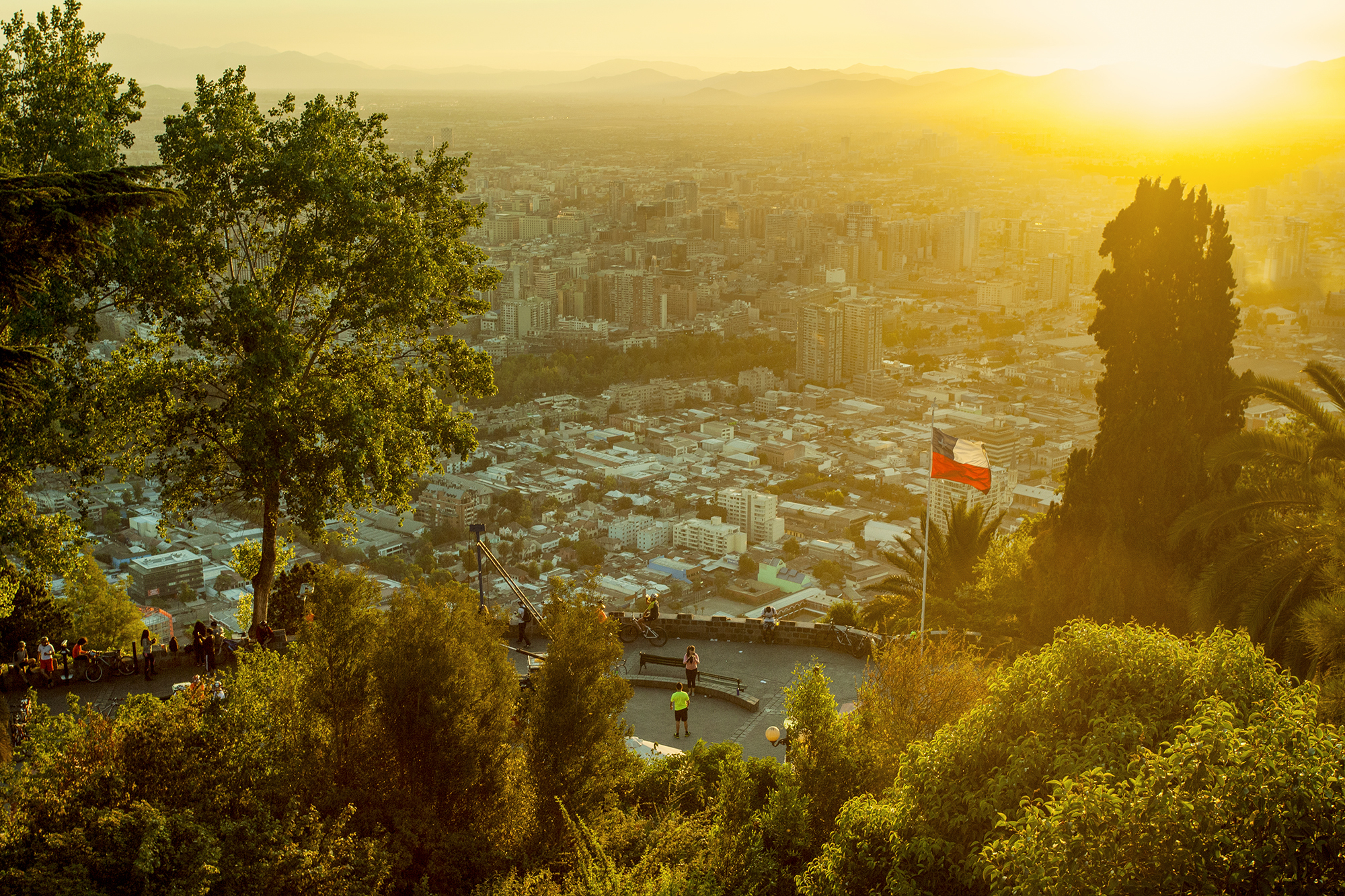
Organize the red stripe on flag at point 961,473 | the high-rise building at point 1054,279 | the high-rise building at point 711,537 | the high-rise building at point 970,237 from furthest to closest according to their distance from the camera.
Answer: the high-rise building at point 970,237 → the high-rise building at point 1054,279 → the high-rise building at point 711,537 → the red stripe on flag at point 961,473

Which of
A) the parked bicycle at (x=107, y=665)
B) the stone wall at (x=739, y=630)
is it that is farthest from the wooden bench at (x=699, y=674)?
the parked bicycle at (x=107, y=665)

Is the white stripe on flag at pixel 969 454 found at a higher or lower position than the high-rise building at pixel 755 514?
higher

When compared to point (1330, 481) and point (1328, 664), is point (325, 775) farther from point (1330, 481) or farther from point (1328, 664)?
point (1330, 481)

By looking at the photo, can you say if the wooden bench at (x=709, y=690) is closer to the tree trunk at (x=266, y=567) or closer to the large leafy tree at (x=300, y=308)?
the large leafy tree at (x=300, y=308)

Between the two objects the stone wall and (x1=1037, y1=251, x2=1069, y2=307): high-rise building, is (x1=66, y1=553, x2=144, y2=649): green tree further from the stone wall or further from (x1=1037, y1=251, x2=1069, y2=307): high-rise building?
(x1=1037, y1=251, x2=1069, y2=307): high-rise building

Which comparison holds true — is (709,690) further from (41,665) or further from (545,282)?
(545,282)

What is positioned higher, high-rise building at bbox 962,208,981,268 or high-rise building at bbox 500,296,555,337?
high-rise building at bbox 962,208,981,268

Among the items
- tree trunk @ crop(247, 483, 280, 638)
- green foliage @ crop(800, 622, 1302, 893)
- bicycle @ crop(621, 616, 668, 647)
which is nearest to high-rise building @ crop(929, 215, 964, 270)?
bicycle @ crop(621, 616, 668, 647)
